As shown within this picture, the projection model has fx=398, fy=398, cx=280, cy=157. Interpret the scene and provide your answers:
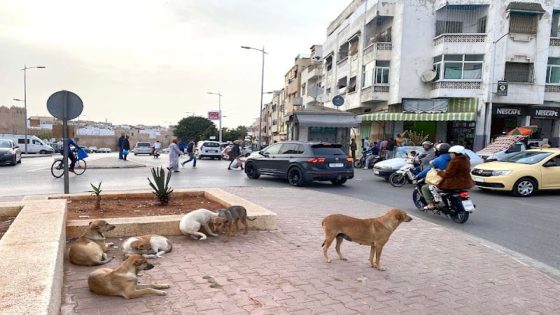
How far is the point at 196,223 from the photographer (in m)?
5.72

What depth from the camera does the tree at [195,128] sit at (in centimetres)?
8269

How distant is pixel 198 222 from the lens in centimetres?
577

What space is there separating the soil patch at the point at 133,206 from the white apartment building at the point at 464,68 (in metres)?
24.0

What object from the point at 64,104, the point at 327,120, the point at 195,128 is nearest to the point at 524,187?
the point at 64,104

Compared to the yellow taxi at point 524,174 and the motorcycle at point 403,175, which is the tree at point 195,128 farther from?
the yellow taxi at point 524,174

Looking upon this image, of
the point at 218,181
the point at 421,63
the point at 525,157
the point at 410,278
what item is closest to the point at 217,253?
the point at 410,278

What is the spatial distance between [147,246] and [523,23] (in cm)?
3119

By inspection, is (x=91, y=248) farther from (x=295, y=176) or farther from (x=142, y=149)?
(x=142, y=149)

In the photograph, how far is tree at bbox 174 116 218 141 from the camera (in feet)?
271

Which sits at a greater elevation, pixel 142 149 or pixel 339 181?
pixel 339 181

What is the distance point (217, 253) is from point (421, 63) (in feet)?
92.0

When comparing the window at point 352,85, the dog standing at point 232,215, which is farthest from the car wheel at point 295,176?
the window at point 352,85

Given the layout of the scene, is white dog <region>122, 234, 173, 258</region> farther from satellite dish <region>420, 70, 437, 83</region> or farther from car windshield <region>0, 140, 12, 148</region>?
satellite dish <region>420, 70, 437, 83</region>

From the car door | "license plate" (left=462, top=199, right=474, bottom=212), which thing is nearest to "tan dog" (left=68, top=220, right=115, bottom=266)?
"license plate" (left=462, top=199, right=474, bottom=212)
